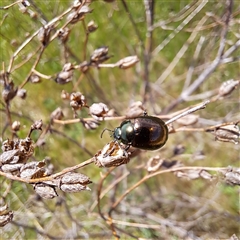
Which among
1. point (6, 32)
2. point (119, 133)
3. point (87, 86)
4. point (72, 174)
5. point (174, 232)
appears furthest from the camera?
point (87, 86)

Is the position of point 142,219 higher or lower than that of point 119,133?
lower

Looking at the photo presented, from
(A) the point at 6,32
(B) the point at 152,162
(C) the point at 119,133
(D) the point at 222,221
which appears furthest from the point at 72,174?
(D) the point at 222,221

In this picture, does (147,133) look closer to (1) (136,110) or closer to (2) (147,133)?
(2) (147,133)

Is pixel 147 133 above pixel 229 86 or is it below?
above

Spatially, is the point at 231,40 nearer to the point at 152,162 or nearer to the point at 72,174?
the point at 152,162

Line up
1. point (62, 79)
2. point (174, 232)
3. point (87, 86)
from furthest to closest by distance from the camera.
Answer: point (87, 86), point (174, 232), point (62, 79)

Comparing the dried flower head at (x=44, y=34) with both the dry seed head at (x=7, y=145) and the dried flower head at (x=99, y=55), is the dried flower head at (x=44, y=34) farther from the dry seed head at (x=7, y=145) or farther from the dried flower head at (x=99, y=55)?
the dry seed head at (x=7, y=145)

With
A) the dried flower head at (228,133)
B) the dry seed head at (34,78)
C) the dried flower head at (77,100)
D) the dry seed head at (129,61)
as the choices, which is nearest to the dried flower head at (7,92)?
the dry seed head at (34,78)

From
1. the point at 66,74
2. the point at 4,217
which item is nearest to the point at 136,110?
the point at 66,74

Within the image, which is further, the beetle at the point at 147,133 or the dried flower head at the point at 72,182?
the beetle at the point at 147,133
